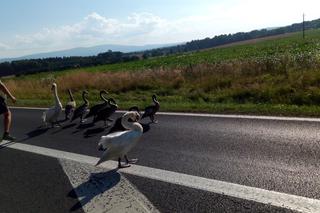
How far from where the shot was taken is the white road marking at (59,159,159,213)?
5508 millimetres

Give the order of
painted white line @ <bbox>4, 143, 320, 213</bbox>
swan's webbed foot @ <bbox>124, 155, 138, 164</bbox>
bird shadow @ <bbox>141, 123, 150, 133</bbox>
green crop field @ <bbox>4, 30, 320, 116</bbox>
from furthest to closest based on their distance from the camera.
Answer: green crop field @ <bbox>4, 30, 320, 116</bbox> → bird shadow @ <bbox>141, 123, 150, 133</bbox> → swan's webbed foot @ <bbox>124, 155, 138, 164</bbox> → painted white line @ <bbox>4, 143, 320, 213</bbox>

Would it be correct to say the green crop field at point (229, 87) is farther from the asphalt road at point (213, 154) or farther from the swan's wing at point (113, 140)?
the swan's wing at point (113, 140)

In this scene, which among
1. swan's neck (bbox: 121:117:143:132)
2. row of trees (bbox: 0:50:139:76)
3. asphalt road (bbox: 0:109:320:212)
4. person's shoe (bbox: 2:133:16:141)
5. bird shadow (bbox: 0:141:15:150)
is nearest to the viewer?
asphalt road (bbox: 0:109:320:212)

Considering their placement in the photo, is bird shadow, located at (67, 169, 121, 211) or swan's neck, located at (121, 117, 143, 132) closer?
bird shadow, located at (67, 169, 121, 211)

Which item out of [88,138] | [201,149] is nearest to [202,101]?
[88,138]

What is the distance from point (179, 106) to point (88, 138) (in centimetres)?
429

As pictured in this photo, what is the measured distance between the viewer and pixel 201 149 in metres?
7.90

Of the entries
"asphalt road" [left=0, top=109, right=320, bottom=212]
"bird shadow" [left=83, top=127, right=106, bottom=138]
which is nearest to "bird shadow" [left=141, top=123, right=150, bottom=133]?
"asphalt road" [left=0, top=109, right=320, bottom=212]

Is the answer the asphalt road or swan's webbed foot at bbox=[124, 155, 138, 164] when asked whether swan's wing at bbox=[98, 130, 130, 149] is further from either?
swan's webbed foot at bbox=[124, 155, 138, 164]

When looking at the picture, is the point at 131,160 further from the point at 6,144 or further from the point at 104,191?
the point at 6,144

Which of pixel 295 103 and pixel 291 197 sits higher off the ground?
pixel 291 197

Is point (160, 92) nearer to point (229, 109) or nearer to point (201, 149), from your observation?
point (229, 109)

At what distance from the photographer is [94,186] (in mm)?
6438

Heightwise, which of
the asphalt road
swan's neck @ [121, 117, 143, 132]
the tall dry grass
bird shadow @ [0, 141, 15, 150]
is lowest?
the tall dry grass
